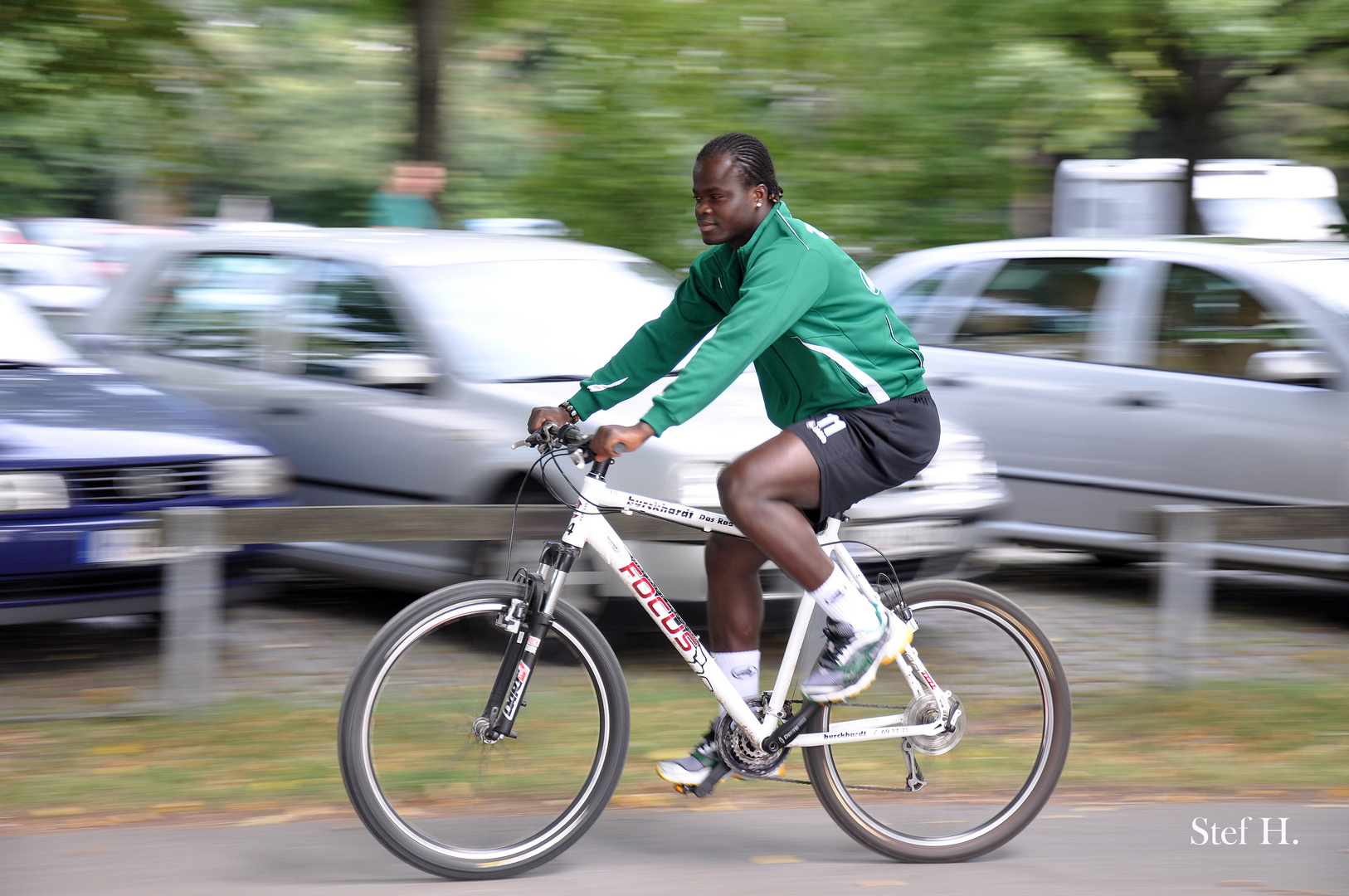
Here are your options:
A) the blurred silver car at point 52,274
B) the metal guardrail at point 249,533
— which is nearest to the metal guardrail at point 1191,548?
the metal guardrail at point 249,533

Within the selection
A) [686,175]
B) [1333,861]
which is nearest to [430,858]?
[1333,861]

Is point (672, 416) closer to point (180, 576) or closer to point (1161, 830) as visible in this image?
point (1161, 830)

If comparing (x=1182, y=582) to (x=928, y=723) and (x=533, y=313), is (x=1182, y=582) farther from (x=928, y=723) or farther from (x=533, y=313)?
(x=533, y=313)

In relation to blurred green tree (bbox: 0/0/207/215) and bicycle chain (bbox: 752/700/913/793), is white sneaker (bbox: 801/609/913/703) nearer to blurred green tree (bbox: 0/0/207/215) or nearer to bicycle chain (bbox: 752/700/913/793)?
bicycle chain (bbox: 752/700/913/793)

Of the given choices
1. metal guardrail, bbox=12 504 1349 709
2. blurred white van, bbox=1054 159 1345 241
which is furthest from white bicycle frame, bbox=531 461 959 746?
blurred white van, bbox=1054 159 1345 241

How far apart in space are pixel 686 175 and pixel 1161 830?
6.62m

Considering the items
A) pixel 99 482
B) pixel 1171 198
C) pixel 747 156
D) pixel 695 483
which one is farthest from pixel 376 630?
pixel 1171 198

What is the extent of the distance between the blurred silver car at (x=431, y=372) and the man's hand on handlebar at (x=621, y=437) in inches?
63.2

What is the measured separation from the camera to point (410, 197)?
8953 millimetres

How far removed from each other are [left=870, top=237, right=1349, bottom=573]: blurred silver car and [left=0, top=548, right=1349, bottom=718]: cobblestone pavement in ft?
1.15

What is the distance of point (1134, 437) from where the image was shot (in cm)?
714

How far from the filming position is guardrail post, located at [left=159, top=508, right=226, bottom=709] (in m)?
5.08

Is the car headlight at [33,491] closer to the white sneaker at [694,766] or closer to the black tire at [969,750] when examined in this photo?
the white sneaker at [694,766]

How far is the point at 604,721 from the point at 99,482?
8.34ft
